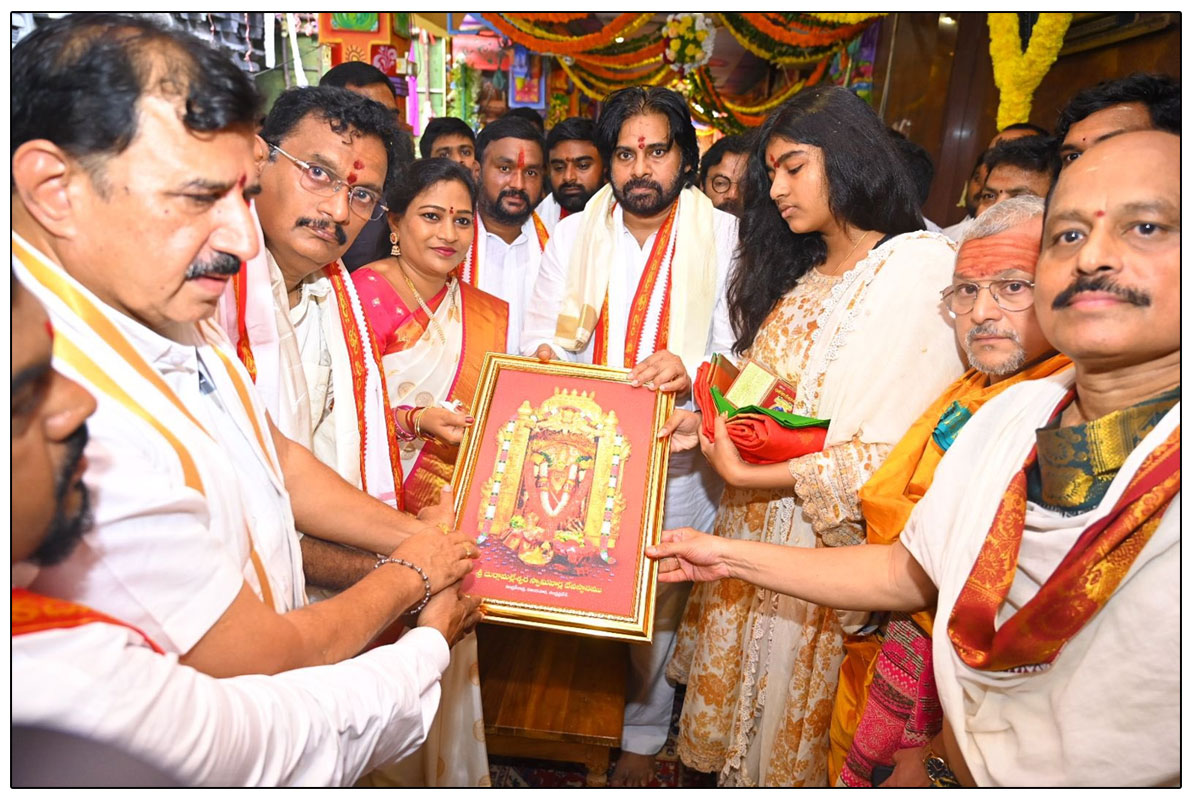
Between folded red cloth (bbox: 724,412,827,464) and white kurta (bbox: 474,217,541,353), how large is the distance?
2278 millimetres

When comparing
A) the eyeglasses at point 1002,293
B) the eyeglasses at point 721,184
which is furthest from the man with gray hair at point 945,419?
the eyeglasses at point 721,184

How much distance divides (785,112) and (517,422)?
4.61 feet

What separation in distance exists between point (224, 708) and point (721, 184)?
464 cm

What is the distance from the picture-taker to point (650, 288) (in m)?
3.27

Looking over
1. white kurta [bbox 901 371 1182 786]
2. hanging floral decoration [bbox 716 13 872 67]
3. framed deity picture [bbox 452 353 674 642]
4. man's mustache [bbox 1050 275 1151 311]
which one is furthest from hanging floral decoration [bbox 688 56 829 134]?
man's mustache [bbox 1050 275 1151 311]

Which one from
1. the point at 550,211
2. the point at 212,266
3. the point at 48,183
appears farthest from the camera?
the point at 550,211

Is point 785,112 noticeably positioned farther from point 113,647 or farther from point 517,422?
point 113,647

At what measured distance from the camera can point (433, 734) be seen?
219cm

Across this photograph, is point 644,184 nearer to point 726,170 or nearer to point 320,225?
point 320,225

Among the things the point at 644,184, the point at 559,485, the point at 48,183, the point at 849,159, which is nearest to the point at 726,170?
the point at 644,184

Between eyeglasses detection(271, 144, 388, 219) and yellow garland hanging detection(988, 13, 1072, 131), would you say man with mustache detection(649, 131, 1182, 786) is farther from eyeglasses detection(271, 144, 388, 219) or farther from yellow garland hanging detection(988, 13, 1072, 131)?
yellow garland hanging detection(988, 13, 1072, 131)

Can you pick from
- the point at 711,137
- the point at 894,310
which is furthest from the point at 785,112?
the point at 711,137

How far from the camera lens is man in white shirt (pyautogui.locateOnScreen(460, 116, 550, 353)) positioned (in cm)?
435

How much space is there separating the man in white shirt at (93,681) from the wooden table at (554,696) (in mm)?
1695
